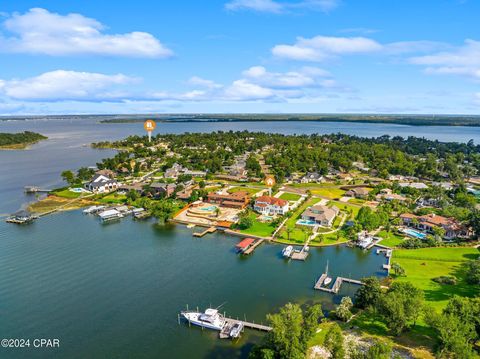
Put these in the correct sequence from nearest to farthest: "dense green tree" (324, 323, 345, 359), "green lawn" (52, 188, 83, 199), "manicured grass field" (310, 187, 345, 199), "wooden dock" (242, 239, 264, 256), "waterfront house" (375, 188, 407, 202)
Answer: "dense green tree" (324, 323, 345, 359) < "wooden dock" (242, 239, 264, 256) < "waterfront house" (375, 188, 407, 202) < "green lawn" (52, 188, 83, 199) < "manicured grass field" (310, 187, 345, 199)

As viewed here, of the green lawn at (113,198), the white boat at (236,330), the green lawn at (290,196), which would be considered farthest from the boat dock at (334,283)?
the green lawn at (113,198)

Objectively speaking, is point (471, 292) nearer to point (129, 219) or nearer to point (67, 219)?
point (129, 219)

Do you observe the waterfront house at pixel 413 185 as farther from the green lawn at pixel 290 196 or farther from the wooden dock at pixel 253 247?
the wooden dock at pixel 253 247

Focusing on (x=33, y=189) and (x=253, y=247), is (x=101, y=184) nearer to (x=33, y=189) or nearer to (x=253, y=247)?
(x=33, y=189)

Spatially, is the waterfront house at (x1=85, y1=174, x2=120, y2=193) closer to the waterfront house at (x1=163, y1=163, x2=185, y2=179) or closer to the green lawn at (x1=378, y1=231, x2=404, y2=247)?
the waterfront house at (x1=163, y1=163, x2=185, y2=179)

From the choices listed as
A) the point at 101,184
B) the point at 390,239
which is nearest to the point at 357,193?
the point at 390,239

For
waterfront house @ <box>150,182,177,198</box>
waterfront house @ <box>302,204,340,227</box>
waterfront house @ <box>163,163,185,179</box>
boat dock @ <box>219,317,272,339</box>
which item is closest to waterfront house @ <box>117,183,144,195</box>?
waterfront house @ <box>150,182,177,198</box>

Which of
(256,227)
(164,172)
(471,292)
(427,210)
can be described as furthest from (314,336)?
(164,172)
